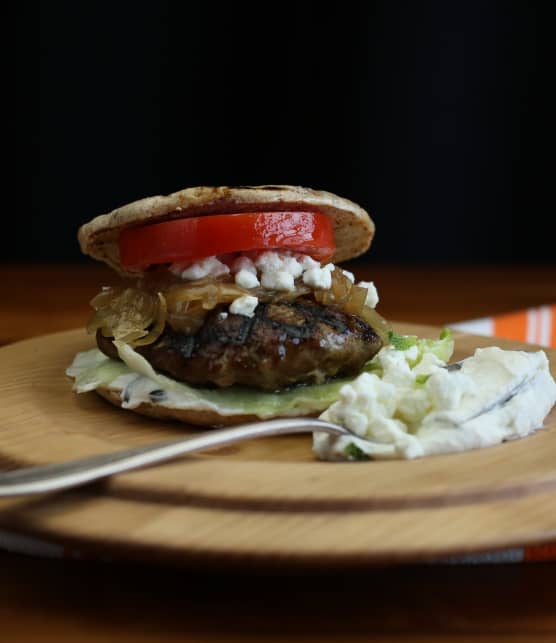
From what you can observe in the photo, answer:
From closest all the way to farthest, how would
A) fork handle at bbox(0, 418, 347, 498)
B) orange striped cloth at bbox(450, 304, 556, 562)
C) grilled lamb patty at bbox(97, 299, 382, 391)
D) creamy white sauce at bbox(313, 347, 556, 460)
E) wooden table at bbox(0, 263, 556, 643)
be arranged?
1. wooden table at bbox(0, 263, 556, 643)
2. fork handle at bbox(0, 418, 347, 498)
3. creamy white sauce at bbox(313, 347, 556, 460)
4. grilled lamb patty at bbox(97, 299, 382, 391)
5. orange striped cloth at bbox(450, 304, 556, 562)

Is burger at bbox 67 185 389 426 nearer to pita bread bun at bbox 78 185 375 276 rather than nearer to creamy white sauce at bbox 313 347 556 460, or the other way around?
pita bread bun at bbox 78 185 375 276

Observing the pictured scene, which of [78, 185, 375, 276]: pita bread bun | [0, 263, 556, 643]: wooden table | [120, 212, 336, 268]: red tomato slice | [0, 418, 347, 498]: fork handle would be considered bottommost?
[0, 263, 556, 643]: wooden table

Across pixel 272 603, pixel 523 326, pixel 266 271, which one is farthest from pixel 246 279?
pixel 523 326

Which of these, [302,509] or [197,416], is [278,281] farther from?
[302,509]

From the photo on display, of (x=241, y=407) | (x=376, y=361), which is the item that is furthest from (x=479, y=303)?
(x=241, y=407)

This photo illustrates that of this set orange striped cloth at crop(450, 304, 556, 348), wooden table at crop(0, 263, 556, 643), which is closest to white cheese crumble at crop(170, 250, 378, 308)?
wooden table at crop(0, 263, 556, 643)

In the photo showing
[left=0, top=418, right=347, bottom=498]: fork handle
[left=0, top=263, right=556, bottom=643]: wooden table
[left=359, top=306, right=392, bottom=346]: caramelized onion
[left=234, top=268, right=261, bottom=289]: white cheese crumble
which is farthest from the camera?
[left=359, top=306, right=392, bottom=346]: caramelized onion
